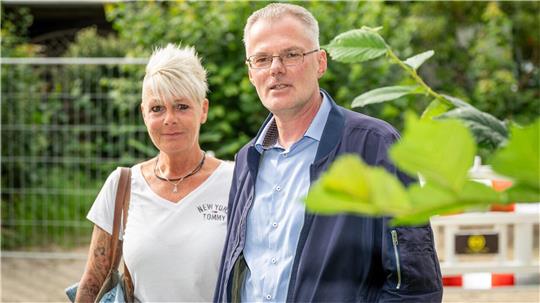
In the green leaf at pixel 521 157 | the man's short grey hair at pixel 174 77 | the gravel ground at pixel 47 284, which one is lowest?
the gravel ground at pixel 47 284

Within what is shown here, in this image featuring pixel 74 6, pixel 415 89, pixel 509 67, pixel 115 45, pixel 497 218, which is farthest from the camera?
pixel 74 6

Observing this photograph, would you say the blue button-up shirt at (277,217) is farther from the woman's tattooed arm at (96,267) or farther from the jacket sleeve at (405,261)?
the woman's tattooed arm at (96,267)

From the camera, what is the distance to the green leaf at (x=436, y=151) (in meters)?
0.31

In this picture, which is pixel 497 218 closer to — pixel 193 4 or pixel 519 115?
pixel 193 4

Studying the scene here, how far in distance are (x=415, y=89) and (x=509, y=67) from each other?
1159 centimetres

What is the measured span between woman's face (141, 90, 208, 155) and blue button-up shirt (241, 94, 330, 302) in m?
0.47

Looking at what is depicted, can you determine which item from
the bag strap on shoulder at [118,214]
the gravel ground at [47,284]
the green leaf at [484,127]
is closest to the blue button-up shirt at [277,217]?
the bag strap on shoulder at [118,214]

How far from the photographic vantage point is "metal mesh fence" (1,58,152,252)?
7785 mm

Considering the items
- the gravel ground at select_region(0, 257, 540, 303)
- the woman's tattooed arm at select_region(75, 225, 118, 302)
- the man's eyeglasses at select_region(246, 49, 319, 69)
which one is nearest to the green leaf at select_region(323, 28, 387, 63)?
the man's eyeglasses at select_region(246, 49, 319, 69)

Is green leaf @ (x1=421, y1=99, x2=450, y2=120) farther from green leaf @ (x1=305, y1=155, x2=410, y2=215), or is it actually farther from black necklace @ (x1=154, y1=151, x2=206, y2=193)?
black necklace @ (x1=154, y1=151, x2=206, y2=193)

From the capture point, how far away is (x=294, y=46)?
208cm

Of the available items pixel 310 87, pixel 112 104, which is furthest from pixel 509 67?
pixel 310 87

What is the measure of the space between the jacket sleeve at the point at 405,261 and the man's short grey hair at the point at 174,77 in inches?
32.2

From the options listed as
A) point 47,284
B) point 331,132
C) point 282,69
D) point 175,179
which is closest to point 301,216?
point 331,132
